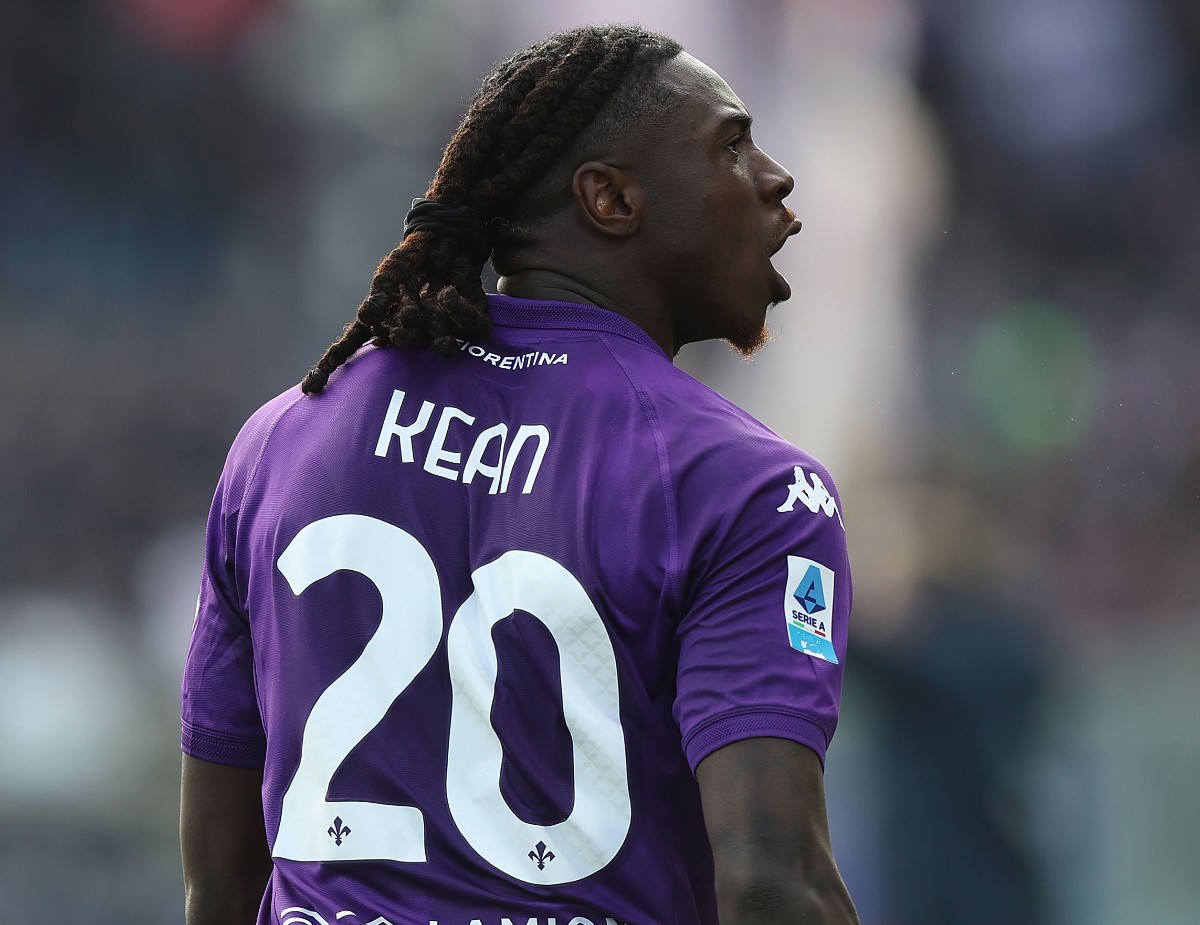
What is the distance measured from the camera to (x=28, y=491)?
15.8 ft

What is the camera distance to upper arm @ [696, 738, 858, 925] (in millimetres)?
1186

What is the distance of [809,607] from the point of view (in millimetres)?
1308

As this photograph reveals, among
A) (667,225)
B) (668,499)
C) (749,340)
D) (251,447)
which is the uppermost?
(667,225)

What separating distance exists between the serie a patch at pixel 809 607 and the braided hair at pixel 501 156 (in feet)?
1.55

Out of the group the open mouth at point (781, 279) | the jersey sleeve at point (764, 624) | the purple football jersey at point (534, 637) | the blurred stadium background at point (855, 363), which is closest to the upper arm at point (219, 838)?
the purple football jersey at point (534, 637)

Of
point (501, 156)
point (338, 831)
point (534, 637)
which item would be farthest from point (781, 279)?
point (338, 831)

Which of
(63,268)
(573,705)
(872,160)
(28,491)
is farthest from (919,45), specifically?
(573,705)

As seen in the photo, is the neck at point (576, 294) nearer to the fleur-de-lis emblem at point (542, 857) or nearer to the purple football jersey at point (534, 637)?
the purple football jersey at point (534, 637)

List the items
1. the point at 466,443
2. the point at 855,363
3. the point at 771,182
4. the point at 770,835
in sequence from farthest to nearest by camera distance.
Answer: the point at 855,363, the point at 771,182, the point at 466,443, the point at 770,835

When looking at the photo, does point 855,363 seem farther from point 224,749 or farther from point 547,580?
point 547,580

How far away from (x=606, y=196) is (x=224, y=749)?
82cm

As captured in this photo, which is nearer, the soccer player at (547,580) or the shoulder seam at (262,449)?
the soccer player at (547,580)

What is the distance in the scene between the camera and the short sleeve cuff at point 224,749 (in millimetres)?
1604

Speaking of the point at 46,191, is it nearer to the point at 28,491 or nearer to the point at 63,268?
the point at 63,268
